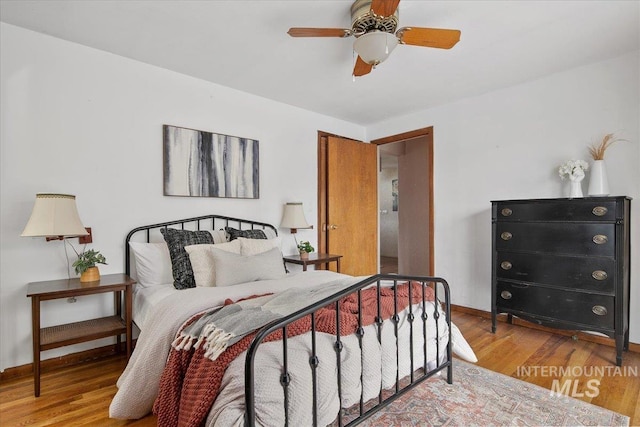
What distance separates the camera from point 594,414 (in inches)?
71.9

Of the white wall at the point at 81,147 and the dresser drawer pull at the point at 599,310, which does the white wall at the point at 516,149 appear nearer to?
the dresser drawer pull at the point at 599,310

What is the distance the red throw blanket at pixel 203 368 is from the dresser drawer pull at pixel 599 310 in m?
1.80

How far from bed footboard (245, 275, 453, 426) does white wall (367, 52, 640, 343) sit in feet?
6.03

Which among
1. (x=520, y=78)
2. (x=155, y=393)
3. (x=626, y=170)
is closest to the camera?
(x=155, y=393)

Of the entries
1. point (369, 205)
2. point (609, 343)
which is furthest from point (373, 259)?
point (609, 343)

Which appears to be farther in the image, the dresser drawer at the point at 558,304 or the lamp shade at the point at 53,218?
the dresser drawer at the point at 558,304

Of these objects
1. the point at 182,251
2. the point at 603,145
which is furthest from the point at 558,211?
the point at 182,251

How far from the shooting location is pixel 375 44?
2029 millimetres

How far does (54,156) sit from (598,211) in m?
4.27

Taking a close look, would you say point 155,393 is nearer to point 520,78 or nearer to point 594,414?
point 594,414

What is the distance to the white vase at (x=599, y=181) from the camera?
275 centimetres

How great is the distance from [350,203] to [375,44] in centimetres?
254

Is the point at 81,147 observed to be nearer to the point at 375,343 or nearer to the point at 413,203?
Answer: the point at 375,343

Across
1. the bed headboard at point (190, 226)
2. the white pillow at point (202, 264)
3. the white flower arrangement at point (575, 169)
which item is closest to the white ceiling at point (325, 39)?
the white flower arrangement at point (575, 169)
